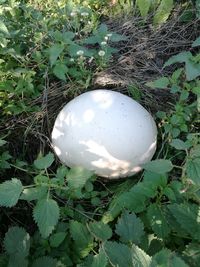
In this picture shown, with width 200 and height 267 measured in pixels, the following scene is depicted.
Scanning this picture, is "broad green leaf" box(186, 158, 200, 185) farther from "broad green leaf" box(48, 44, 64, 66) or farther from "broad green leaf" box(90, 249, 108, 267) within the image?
"broad green leaf" box(48, 44, 64, 66)

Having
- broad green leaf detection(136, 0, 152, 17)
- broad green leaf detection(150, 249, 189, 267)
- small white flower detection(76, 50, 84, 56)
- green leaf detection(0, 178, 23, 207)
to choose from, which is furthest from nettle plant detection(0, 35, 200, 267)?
broad green leaf detection(136, 0, 152, 17)

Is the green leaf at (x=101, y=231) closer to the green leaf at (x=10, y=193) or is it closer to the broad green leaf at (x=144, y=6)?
the green leaf at (x=10, y=193)

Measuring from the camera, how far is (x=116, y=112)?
225 cm

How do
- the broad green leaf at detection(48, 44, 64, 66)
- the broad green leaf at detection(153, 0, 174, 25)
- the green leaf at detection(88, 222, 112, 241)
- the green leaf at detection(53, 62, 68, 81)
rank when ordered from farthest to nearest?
the broad green leaf at detection(153, 0, 174, 25), the green leaf at detection(53, 62, 68, 81), the broad green leaf at detection(48, 44, 64, 66), the green leaf at detection(88, 222, 112, 241)

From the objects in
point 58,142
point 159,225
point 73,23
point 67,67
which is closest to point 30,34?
point 73,23

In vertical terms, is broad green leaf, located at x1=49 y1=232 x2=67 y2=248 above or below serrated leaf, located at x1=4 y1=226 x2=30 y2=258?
below

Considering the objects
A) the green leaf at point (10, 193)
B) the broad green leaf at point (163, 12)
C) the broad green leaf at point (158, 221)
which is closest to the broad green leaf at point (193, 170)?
the broad green leaf at point (158, 221)

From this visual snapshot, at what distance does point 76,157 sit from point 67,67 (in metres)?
0.65

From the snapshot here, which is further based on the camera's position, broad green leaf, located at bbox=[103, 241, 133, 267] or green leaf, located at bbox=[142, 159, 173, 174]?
green leaf, located at bbox=[142, 159, 173, 174]

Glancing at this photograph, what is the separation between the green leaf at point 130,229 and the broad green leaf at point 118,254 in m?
0.17

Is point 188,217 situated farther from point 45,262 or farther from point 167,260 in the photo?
point 45,262

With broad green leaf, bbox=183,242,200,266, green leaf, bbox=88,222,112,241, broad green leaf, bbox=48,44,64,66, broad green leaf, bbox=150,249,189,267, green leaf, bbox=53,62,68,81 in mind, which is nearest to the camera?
broad green leaf, bbox=150,249,189,267

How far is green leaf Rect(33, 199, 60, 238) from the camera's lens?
1737mm

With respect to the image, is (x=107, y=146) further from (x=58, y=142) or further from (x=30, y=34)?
(x=30, y=34)
